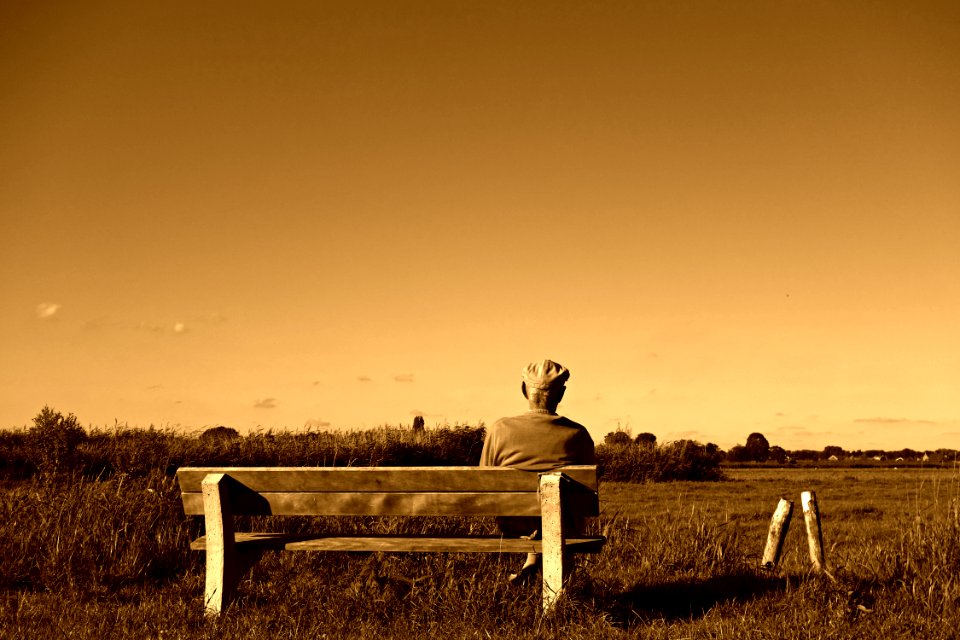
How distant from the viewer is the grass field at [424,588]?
186 inches

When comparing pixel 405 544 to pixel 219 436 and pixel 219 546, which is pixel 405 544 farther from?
pixel 219 436

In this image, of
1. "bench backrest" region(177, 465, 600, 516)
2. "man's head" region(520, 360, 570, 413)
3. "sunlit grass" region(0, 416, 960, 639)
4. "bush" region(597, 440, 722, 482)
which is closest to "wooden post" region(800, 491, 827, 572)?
"sunlit grass" region(0, 416, 960, 639)

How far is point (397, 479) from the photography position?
4.98 metres

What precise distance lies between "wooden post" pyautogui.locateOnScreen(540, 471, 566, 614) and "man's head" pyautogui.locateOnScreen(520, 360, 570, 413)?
2.88ft

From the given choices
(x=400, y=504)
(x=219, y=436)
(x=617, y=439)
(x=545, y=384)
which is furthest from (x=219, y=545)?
(x=617, y=439)

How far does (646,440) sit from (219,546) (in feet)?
117

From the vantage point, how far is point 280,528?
8.37 meters

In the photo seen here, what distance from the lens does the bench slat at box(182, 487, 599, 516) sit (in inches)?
193

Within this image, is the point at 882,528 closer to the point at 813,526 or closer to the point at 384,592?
the point at 813,526

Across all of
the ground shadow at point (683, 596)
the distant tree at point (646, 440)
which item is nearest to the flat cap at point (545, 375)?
the ground shadow at point (683, 596)

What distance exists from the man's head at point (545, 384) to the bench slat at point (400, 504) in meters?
0.86

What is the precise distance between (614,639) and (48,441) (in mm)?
21267

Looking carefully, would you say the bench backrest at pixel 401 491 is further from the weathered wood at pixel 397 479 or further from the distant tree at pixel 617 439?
the distant tree at pixel 617 439

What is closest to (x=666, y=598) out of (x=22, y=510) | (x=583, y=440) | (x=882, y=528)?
(x=583, y=440)
